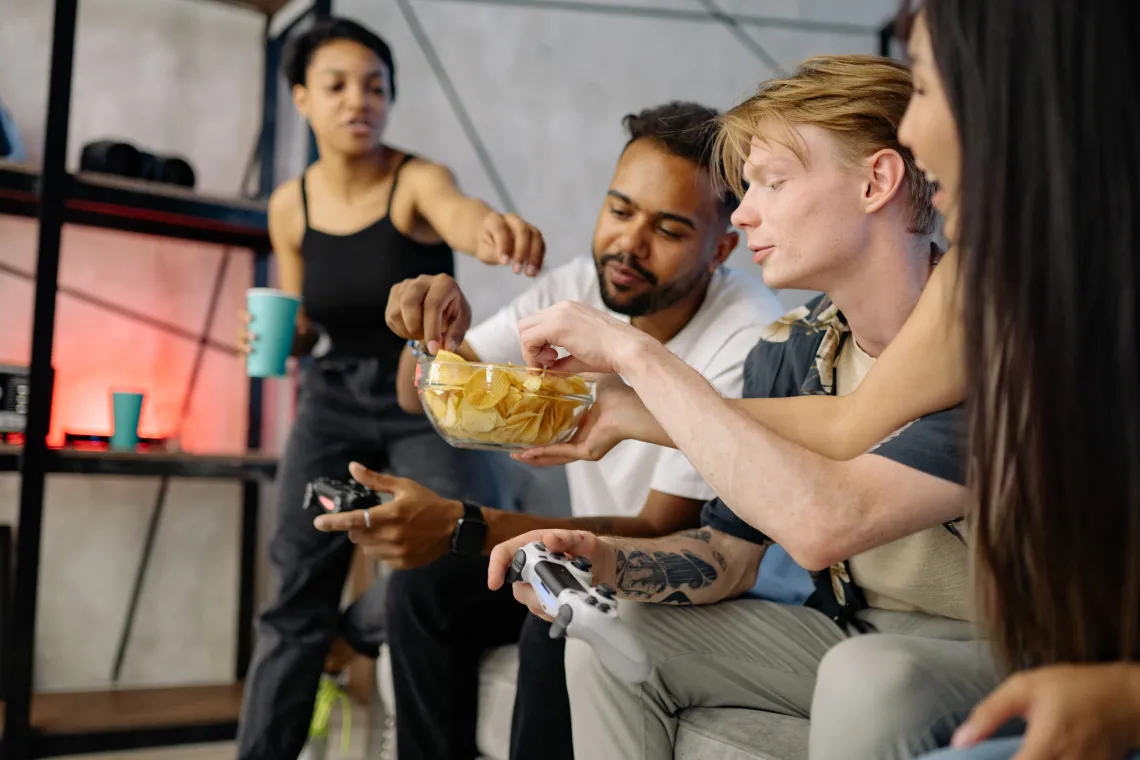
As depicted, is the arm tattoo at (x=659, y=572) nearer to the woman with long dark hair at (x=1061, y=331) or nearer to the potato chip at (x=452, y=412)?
the potato chip at (x=452, y=412)

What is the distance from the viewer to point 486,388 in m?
0.91

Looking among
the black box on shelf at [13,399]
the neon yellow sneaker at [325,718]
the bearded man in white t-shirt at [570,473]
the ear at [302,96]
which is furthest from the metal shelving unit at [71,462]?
the bearded man in white t-shirt at [570,473]

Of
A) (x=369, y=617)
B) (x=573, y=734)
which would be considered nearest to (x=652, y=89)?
(x=369, y=617)

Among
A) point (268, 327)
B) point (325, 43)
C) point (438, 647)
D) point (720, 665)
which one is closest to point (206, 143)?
point (325, 43)

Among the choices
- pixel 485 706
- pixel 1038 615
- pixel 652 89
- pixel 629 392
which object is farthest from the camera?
pixel 652 89

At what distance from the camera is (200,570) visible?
239 centimetres

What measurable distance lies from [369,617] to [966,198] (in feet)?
4.18

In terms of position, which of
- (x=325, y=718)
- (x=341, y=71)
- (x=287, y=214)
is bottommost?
A: (x=325, y=718)

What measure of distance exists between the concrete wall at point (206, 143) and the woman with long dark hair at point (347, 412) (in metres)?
0.56

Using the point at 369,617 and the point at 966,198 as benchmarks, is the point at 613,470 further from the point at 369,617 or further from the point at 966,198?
the point at 966,198

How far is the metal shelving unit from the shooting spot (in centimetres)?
187

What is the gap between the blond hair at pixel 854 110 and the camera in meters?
0.98

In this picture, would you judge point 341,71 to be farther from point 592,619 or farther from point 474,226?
point 592,619

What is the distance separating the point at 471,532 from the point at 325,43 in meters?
1.05
